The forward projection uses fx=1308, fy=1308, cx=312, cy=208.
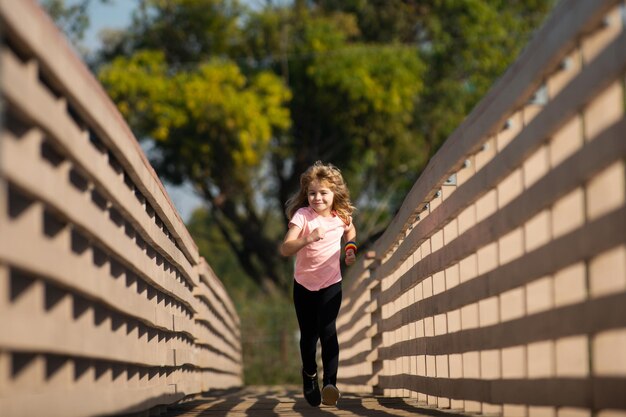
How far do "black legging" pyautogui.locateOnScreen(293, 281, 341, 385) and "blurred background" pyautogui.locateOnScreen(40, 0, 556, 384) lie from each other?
75.2 ft

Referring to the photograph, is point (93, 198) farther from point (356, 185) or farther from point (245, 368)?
point (356, 185)

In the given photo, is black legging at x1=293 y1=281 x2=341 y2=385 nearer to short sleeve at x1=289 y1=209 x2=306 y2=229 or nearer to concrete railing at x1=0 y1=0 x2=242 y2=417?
short sleeve at x1=289 y1=209 x2=306 y2=229

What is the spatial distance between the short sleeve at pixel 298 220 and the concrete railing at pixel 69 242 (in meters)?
1.30

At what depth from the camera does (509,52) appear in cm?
3772

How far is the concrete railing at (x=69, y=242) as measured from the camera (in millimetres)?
3901

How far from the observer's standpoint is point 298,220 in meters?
8.80

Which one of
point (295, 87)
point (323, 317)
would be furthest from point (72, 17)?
point (323, 317)

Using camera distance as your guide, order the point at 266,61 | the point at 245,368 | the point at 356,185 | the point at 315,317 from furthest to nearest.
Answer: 1. the point at 356,185
2. the point at 266,61
3. the point at 245,368
4. the point at 315,317

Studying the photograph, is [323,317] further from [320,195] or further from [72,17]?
[72,17]

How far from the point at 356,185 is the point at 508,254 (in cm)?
3394

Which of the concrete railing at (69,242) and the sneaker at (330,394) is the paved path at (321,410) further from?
the concrete railing at (69,242)

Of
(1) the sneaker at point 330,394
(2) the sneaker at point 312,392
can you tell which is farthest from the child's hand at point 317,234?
(2) the sneaker at point 312,392

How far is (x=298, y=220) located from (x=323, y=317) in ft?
2.45

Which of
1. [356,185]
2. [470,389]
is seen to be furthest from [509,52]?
[470,389]
